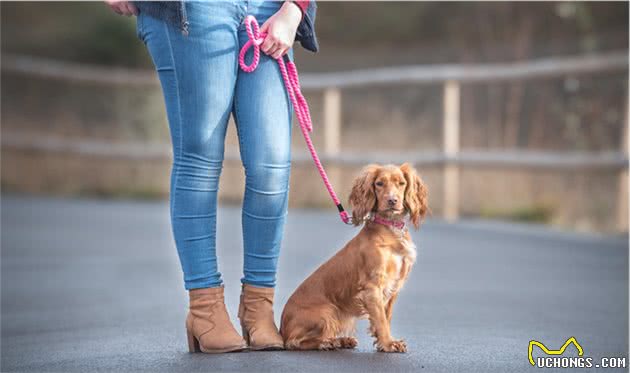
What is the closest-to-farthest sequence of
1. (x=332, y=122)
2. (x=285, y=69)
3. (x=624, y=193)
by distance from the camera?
1. (x=285, y=69)
2. (x=624, y=193)
3. (x=332, y=122)

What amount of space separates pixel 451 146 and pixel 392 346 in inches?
242

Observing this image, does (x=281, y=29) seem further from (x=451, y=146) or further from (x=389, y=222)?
(x=451, y=146)

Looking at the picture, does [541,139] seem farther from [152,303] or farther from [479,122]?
[152,303]

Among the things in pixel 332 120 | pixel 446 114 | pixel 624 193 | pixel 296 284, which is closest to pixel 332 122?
pixel 332 120

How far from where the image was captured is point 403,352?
3.51 meters

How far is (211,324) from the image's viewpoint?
3.45 m

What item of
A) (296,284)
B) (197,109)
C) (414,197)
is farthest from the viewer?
(296,284)

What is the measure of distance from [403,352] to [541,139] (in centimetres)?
630

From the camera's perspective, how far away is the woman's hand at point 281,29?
11.1 feet

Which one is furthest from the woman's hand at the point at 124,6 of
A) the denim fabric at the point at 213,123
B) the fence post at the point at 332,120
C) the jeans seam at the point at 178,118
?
the fence post at the point at 332,120

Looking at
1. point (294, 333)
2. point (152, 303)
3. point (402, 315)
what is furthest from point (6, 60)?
point (294, 333)

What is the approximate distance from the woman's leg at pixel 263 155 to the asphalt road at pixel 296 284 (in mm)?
331

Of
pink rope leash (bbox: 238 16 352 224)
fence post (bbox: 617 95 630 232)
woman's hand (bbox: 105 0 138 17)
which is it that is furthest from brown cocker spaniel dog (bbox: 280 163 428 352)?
fence post (bbox: 617 95 630 232)

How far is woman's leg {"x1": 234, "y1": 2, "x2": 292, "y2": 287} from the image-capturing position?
3408 millimetres
